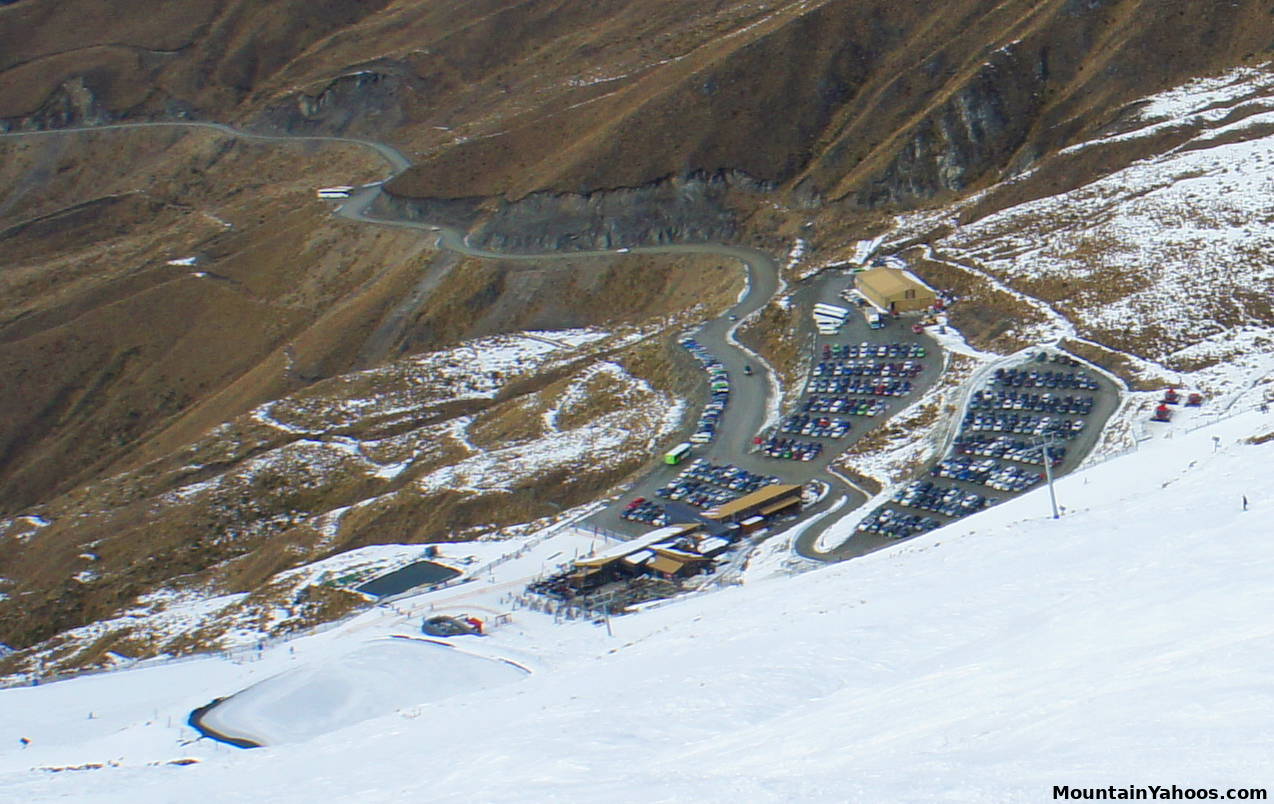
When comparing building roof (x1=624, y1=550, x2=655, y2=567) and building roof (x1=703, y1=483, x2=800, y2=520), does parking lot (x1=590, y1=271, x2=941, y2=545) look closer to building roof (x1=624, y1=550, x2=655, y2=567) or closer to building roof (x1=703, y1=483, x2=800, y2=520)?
building roof (x1=703, y1=483, x2=800, y2=520)

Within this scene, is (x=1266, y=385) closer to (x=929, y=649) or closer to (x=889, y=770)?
(x=929, y=649)

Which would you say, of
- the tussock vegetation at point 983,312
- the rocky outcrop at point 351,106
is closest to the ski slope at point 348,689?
the tussock vegetation at point 983,312

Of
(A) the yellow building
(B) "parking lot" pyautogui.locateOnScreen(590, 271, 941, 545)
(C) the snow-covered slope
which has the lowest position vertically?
(B) "parking lot" pyautogui.locateOnScreen(590, 271, 941, 545)

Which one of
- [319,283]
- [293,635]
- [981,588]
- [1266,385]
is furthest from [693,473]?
[319,283]

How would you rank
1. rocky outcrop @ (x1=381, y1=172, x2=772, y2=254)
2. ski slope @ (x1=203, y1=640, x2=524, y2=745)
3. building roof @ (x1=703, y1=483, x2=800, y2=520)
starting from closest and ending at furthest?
ski slope @ (x1=203, y1=640, x2=524, y2=745)
building roof @ (x1=703, y1=483, x2=800, y2=520)
rocky outcrop @ (x1=381, y1=172, x2=772, y2=254)

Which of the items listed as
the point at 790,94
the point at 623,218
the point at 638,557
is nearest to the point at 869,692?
the point at 638,557

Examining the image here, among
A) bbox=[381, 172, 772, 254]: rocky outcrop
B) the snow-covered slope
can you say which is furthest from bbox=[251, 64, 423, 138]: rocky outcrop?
the snow-covered slope

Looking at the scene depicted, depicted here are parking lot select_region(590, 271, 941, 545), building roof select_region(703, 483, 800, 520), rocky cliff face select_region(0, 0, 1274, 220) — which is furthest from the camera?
rocky cliff face select_region(0, 0, 1274, 220)
